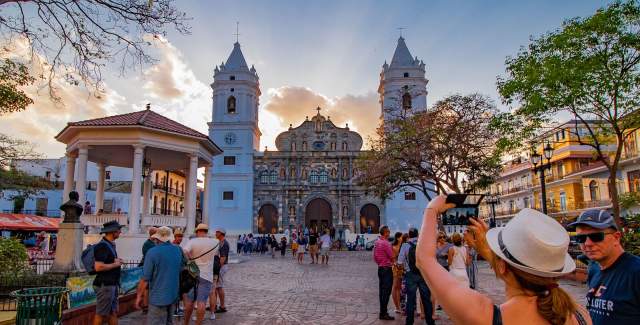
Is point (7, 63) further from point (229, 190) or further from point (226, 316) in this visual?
point (229, 190)

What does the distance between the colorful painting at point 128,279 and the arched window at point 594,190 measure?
116 feet

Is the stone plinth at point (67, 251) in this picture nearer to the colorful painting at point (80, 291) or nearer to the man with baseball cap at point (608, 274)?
the colorful painting at point (80, 291)

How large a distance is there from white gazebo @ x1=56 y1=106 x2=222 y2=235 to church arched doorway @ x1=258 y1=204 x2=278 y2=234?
2278 centimetres

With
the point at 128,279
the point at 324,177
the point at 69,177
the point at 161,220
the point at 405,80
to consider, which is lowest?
the point at 128,279

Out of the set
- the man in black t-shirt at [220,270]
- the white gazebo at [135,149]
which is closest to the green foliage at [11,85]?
the white gazebo at [135,149]

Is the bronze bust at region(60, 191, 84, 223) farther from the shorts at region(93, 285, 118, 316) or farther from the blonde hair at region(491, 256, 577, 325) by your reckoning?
the blonde hair at region(491, 256, 577, 325)

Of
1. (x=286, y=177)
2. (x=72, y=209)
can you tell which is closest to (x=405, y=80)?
(x=286, y=177)

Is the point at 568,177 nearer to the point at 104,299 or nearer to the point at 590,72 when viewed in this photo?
the point at 590,72

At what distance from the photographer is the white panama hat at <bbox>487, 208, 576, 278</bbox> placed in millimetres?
1714

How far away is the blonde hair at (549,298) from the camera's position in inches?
68.4

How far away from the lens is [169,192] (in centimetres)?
4738

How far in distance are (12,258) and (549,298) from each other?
36.1 feet

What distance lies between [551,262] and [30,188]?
3281 cm

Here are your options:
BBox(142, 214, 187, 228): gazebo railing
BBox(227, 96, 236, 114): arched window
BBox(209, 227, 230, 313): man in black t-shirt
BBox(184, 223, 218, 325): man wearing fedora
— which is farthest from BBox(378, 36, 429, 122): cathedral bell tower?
BBox(184, 223, 218, 325): man wearing fedora
